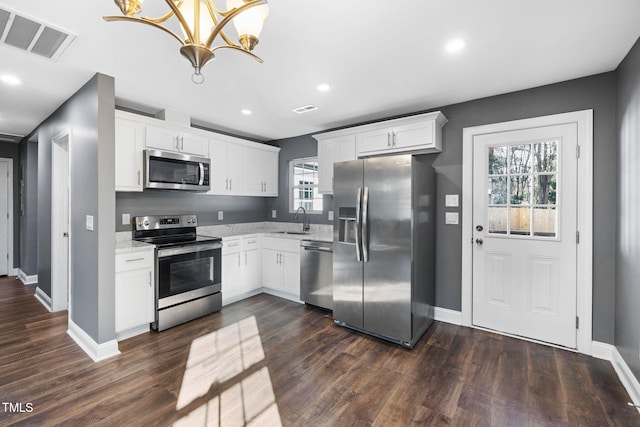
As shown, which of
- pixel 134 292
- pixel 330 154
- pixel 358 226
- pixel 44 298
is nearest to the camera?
pixel 134 292

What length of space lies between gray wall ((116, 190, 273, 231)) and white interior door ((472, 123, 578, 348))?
3.35 m

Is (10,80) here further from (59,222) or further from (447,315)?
(447,315)

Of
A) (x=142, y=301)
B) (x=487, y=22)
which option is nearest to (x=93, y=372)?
(x=142, y=301)

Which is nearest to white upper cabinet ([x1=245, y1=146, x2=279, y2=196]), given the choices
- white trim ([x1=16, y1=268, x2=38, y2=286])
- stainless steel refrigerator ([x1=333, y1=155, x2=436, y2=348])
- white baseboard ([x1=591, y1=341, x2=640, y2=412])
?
stainless steel refrigerator ([x1=333, y1=155, x2=436, y2=348])

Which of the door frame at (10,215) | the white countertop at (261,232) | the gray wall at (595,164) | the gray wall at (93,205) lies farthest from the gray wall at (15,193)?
the gray wall at (595,164)

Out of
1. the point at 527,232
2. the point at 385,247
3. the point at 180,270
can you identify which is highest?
A: the point at 527,232

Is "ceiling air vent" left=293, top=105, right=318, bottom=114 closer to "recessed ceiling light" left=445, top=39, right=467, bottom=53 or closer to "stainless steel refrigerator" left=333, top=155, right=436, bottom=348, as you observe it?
"stainless steel refrigerator" left=333, top=155, right=436, bottom=348

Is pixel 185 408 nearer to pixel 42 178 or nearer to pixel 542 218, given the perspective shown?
pixel 542 218

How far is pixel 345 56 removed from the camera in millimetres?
2258

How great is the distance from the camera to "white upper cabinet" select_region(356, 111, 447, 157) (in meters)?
3.17

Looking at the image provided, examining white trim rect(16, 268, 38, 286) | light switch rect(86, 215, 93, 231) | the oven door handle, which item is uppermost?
light switch rect(86, 215, 93, 231)

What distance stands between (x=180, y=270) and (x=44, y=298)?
224 centimetres

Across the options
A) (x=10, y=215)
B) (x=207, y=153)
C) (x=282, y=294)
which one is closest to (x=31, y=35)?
(x=207, y=153)

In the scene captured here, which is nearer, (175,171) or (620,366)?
(620,366)
